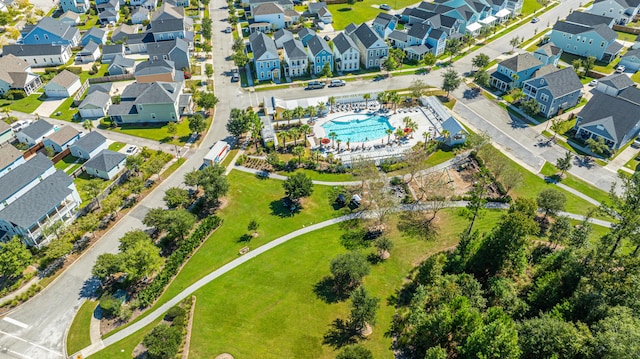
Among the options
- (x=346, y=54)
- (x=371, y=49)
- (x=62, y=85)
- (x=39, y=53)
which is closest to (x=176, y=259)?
(x=62, y=85)

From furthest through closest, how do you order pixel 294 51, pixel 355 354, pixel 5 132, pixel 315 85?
pixel 294 51, pixel 315 85, pixel 5 132, pixel 355 354

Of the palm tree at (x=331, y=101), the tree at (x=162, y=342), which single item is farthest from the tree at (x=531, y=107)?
the tree at (x=162, y=342)

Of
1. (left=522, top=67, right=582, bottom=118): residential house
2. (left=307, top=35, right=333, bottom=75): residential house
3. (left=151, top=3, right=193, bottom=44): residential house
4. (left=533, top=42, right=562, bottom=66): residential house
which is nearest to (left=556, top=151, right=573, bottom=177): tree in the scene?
(left=522, top=67, right=582, bottom=118): residential house

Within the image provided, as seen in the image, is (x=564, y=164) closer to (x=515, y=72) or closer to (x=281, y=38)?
(x=515, y=72)

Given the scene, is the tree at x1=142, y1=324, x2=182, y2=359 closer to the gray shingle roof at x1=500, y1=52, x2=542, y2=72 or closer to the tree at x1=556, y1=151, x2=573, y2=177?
the tree at x1=556, y1=151, x2=573, y2=177

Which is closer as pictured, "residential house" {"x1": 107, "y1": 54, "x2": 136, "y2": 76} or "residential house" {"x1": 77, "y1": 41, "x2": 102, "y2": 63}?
"residential house" {"x1": 107, "y1": 54, "x2": 136, "y2": 76}

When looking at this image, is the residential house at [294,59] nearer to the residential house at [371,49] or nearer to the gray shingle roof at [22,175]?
the residential house at [371,49]

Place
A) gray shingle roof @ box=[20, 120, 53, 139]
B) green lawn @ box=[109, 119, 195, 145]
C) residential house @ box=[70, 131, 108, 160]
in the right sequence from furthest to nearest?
green lawn @ box=[109, 119, 195, 145], gray shingle roof @ box=[20, 120, 53, 139], residential house @ box=[70, 131, 108, 160]
